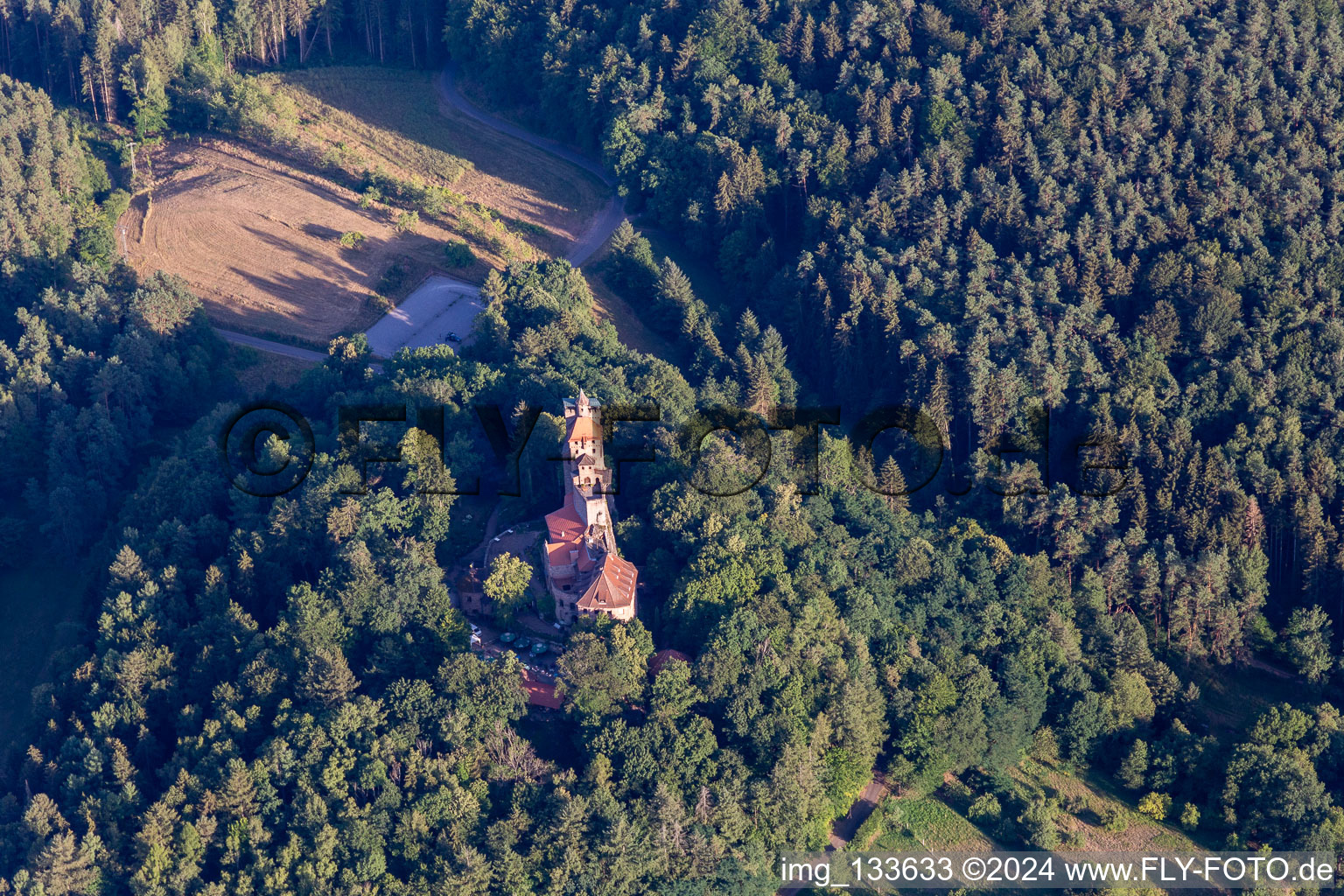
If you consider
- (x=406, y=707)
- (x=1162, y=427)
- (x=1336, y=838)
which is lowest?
(x=1336, y=838)

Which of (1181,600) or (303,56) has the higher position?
(303,56)

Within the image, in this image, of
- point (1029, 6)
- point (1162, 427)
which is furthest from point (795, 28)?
point (1162, 427)

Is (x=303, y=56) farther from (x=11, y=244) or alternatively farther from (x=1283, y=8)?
(x=1283, y=8)

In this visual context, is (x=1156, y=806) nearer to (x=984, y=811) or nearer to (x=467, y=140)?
(x=984, y=811)

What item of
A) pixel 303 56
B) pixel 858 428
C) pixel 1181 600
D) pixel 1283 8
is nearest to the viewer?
pixel 1181 600

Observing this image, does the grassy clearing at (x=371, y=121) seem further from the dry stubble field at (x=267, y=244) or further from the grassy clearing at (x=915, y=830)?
the grassy clearing at (x=915, y=830)

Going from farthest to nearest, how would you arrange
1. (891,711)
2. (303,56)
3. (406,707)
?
(303,56)
(891,711)
(406,707)

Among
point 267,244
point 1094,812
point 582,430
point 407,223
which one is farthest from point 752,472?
point 267,244
